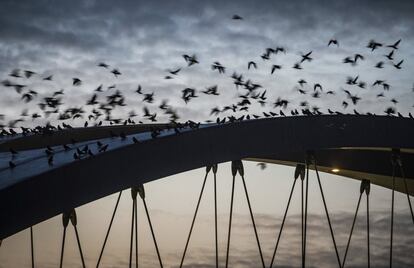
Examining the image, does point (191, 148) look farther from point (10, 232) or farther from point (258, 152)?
point (10, 232)

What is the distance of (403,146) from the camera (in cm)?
2100

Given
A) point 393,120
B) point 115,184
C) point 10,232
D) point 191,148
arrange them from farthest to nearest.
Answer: point 393,120
point 191,148
point 115,184
point 10,232

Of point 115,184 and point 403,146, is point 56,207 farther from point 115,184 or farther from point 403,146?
point 403,146

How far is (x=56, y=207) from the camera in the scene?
1358 cm

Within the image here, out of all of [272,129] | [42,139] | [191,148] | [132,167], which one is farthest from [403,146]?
[42,139]

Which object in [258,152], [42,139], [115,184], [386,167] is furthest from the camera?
[386,167]

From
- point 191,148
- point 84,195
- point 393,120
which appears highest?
point 393,120

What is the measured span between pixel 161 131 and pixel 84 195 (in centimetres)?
333

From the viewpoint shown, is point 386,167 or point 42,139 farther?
point 386,167

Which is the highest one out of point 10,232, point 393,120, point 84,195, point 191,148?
point 393,120

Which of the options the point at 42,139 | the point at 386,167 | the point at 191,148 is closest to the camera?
the point at 191,148

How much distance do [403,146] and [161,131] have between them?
28.2 ft

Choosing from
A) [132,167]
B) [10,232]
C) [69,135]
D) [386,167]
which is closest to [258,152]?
[132,167]

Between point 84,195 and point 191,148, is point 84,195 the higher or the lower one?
→ the lower one
